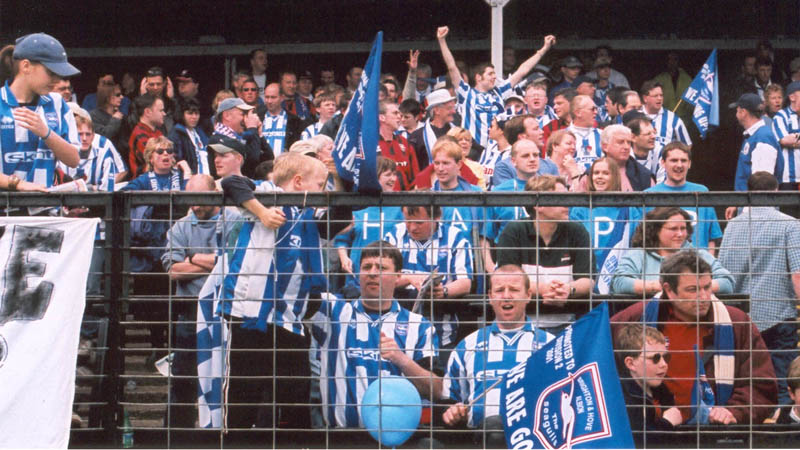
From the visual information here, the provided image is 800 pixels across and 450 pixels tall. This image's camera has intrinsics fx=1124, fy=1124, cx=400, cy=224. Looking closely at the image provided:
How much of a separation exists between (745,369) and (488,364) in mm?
1176

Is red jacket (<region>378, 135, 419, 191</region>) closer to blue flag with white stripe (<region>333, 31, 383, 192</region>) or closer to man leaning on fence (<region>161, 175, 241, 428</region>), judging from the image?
man leaning on fence (<region>161, 175, 241, 428</region>)

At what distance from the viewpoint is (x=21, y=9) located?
16.4m

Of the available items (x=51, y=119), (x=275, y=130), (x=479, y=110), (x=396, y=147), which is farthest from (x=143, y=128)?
(x=51, y=119)

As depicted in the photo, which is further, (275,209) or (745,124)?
(745,124)

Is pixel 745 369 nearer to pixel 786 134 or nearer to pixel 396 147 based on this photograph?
pixel 396 147

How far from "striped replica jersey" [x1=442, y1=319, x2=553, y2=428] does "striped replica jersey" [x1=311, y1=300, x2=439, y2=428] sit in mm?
172

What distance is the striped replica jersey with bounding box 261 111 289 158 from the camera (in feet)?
40.2

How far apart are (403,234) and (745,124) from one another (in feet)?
19.7

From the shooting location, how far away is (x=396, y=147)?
427 inches

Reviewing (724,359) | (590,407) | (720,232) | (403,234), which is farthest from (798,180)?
(590,407)

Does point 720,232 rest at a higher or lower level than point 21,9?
lower

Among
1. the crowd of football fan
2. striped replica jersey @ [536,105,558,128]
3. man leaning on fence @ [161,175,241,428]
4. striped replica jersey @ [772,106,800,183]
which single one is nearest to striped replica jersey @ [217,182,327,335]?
the crowd of football fan

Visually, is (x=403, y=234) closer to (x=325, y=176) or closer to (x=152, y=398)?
(x=325, y=176)

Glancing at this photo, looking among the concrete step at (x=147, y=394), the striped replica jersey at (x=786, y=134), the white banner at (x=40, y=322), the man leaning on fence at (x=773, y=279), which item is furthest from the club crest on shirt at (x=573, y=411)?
the striped replica jersey at (x=786, y=134)
